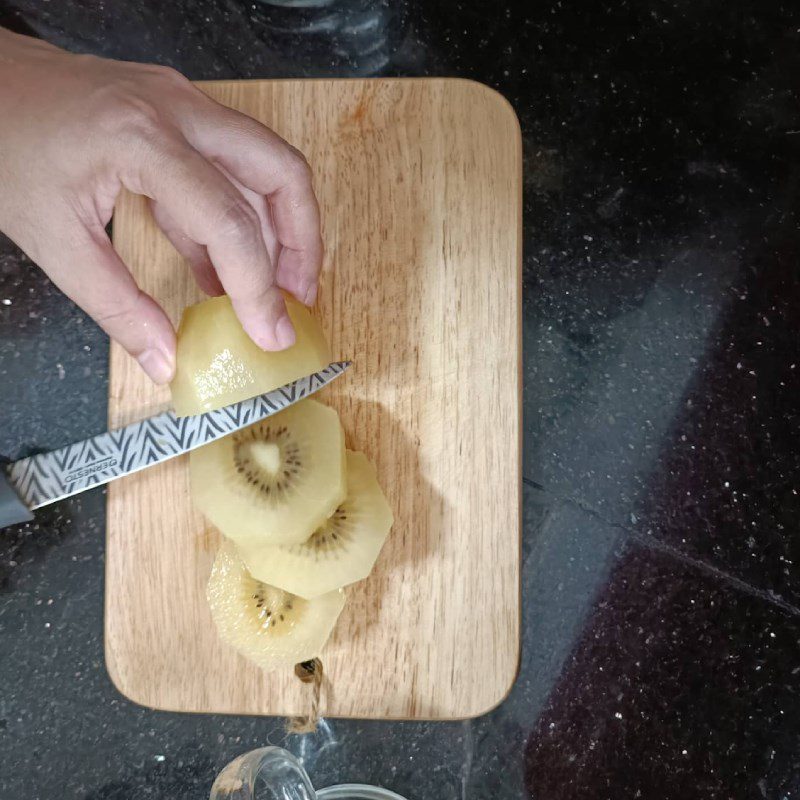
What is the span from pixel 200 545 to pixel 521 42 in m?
0.74

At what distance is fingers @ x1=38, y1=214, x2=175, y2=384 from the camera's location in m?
0.75

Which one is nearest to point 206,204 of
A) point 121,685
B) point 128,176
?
point 128,176

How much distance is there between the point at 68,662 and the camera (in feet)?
3.43

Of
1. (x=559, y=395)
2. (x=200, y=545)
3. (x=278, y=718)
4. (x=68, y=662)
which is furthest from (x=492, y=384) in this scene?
(x=68, y=662)

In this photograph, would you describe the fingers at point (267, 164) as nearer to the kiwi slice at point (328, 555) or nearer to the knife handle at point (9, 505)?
the kiwi slice at point (328, 555)

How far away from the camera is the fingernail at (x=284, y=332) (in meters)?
0.78

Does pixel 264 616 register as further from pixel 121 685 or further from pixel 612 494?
pixel 612 494

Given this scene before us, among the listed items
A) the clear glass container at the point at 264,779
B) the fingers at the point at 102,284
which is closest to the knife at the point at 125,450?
the fingers at the point at 102,284

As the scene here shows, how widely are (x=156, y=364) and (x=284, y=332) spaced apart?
14 centimetres

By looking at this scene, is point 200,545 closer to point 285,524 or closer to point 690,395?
point 285,524

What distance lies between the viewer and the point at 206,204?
0.69 meters

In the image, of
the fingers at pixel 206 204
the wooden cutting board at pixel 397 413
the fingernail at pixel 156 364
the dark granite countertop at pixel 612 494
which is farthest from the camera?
the dark granite countertop at pixel 612 494

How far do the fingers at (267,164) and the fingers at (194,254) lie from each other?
0.35ft

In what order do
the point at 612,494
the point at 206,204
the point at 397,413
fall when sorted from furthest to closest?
1. the point at 612,494
2. the point at 397,413
3. the point at 206,204
